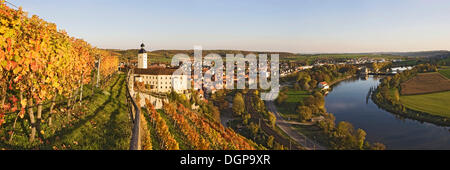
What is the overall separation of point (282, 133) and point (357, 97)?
36.6 meters

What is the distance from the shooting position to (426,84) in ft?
206

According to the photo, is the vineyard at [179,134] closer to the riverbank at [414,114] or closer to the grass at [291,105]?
the grass at [291,105]

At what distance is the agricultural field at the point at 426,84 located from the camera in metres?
56.5

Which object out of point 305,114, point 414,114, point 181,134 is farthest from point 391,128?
point 181,134

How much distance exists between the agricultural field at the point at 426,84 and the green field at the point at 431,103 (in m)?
3.23

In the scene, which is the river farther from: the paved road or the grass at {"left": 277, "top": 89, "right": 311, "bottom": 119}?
the paved road

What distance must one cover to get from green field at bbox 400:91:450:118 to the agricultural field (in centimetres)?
323

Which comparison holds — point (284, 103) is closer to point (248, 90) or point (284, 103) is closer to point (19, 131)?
point (248, 90)

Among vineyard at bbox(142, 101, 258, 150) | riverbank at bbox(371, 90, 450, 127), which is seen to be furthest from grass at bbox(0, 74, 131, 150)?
riverbank at bbox(371, 90, 450, 127)

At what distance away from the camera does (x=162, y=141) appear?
425 inches

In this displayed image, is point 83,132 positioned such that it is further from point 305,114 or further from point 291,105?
point 291,105

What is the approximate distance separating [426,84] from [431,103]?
2204 centimetres

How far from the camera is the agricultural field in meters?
56.5

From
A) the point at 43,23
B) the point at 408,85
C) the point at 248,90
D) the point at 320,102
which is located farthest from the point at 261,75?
the point at 43,23
